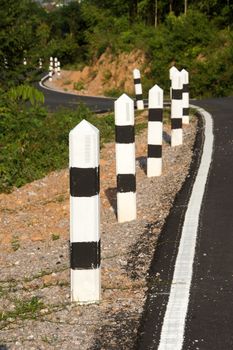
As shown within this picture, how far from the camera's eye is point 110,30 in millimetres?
38312

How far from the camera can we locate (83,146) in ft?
12.1

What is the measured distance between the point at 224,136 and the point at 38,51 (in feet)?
16.0

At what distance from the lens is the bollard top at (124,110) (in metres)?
5.49

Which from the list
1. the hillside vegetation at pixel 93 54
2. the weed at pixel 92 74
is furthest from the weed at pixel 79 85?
the weed at pixel 92 74

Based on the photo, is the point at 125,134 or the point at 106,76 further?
the point at 106,76

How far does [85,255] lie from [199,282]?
79 centimetres

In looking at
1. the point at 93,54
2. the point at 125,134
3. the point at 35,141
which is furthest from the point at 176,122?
the point at 93,54

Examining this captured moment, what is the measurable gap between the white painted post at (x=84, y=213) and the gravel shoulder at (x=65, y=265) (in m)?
0.13

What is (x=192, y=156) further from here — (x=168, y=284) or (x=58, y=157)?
(x=168, y=284)

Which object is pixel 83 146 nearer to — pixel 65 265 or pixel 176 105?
pixel 65 265

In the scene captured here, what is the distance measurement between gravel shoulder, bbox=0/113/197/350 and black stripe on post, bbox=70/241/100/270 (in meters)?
0.25

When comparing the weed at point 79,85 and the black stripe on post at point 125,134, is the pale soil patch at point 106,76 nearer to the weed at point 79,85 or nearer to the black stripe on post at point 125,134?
the weed at point 79,85

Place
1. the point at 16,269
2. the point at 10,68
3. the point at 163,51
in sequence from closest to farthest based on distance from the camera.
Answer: the point at 16,269, the point at 10,68, the point at 163,51

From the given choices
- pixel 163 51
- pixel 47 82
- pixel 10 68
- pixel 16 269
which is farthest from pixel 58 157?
pixel 47 82
